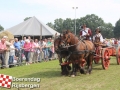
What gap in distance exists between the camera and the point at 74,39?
9305 millimetres

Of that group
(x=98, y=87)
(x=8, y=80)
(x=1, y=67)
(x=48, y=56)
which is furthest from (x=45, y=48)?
(x=8, y=80)

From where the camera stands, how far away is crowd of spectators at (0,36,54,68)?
1333 cm

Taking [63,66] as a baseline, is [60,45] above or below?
above

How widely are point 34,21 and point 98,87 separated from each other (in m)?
23.3

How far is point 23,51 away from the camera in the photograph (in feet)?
49.2

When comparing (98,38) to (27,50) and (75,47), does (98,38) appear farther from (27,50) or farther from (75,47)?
(27,50)

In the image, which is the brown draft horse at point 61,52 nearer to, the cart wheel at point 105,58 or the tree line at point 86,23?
the cart wheel at point 105,58

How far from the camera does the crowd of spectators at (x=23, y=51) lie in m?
13.3

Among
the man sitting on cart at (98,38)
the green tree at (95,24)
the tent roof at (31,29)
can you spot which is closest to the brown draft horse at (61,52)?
the man sitting on cart at (98,38)

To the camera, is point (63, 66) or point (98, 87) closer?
point (98, 87)

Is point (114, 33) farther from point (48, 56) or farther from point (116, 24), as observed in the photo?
point (48, 56)

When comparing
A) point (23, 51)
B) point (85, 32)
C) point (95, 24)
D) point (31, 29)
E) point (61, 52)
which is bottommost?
point (61, 52)

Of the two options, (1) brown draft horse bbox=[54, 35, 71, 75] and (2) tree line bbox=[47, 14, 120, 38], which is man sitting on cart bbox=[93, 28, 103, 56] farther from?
(2) tree line bbox=[47, 14, 120, 38]

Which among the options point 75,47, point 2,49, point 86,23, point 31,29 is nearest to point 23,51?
point 2,49
